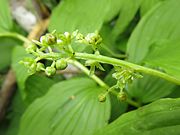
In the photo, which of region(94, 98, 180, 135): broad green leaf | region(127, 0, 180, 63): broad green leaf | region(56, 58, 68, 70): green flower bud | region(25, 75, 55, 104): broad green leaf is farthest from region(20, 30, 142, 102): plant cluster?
region(25, 75, 55, 104): broad green leaf

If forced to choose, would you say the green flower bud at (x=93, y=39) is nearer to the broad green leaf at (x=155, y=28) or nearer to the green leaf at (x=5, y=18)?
the broad green leaf at (x=155, y=28)

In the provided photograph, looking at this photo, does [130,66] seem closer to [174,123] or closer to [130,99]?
[174,123]

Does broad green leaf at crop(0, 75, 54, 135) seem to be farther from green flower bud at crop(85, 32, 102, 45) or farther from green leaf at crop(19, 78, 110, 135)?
green flower bud at crop(85, 32, 102, 45)

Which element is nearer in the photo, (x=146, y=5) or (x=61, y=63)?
(x=61, y=63)

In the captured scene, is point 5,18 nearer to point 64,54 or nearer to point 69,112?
point 69,112

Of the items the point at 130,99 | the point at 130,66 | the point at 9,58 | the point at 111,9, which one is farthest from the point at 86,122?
the point at 9,58

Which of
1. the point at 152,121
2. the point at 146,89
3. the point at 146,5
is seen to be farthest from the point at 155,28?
the point at 152,121
